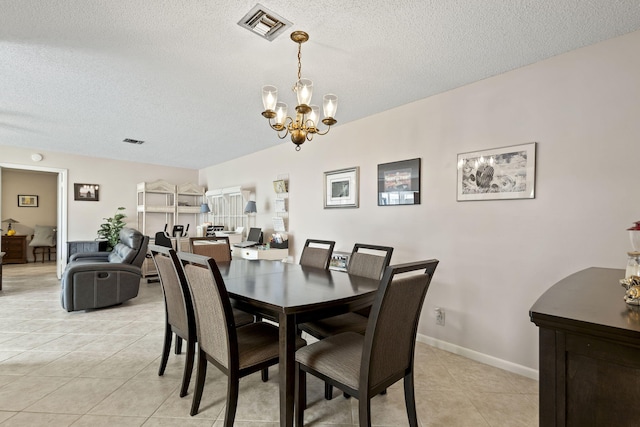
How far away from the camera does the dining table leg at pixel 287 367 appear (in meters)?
1.50

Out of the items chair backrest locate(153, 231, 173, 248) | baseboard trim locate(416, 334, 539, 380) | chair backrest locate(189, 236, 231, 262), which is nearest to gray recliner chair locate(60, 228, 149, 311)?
chair backrest locate(153, 231, 173, 248)

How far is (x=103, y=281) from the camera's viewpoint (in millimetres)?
3834

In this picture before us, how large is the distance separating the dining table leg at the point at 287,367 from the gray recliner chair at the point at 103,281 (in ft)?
11.1

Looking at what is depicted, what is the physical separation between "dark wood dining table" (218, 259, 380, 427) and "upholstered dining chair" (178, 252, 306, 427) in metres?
0.15

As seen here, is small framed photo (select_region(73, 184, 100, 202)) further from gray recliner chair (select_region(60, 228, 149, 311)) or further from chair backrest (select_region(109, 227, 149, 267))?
gray recliner chair (select_region(60, 228, 149, 311))

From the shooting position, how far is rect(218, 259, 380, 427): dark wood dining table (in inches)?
59.3

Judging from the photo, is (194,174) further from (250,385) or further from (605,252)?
(605,252)

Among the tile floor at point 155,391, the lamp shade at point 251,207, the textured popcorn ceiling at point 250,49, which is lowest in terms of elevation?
the tile floor at point 155,391

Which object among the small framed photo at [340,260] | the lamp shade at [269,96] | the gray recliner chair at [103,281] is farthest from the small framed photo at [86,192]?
the lamp shade at [269,96]

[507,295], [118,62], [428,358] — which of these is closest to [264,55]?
[118,62]

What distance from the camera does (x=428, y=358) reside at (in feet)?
8.65

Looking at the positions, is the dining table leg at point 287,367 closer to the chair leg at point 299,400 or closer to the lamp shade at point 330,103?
the chair leg at point 299,400

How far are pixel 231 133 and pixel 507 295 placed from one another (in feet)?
12.1

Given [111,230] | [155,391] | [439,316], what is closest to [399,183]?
[439,316]
